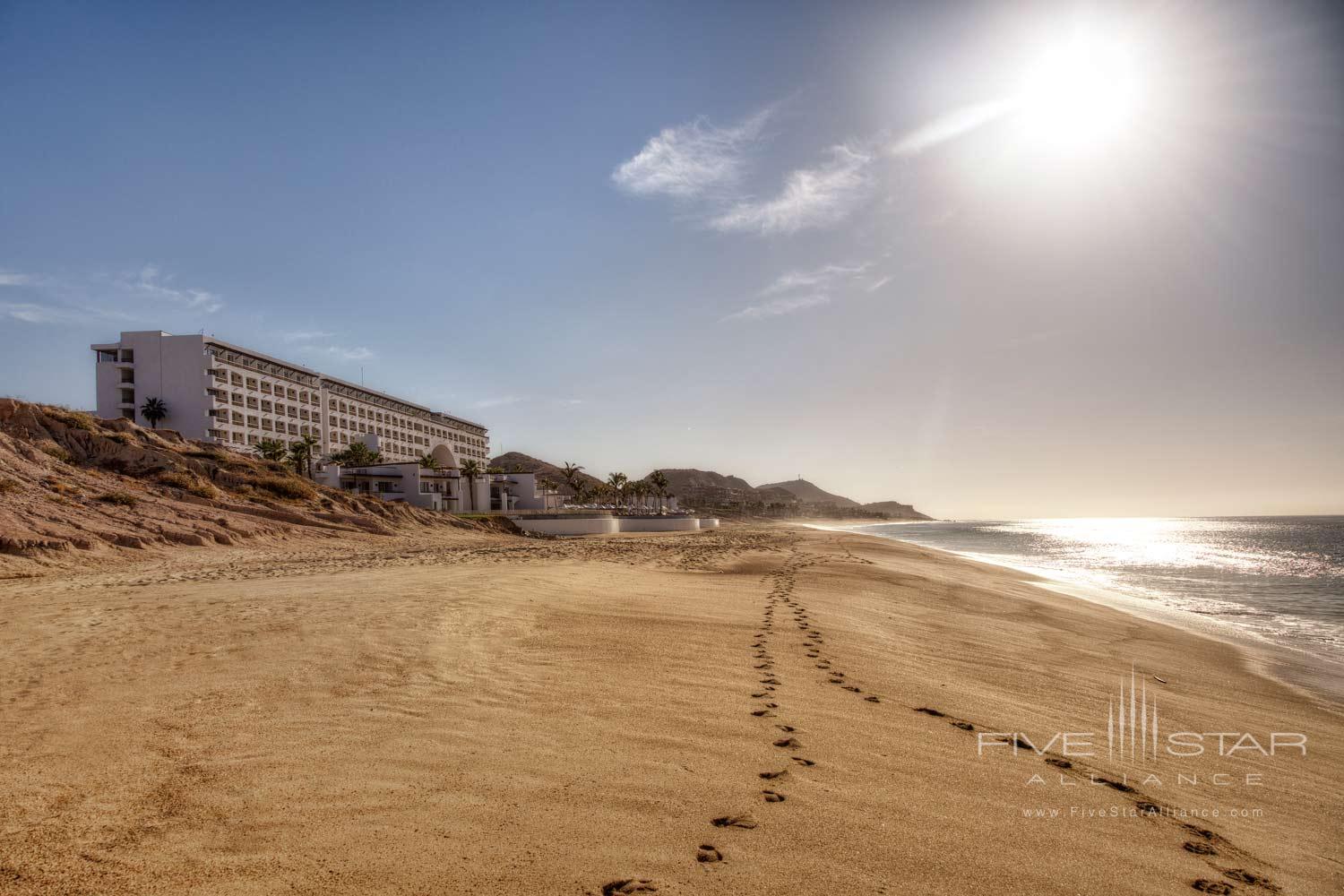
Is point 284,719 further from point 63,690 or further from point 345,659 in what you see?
point 63,690

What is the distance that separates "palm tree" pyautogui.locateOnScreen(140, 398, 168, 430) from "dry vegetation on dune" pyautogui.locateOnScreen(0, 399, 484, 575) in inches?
1177

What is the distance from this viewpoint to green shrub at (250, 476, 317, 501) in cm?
4041

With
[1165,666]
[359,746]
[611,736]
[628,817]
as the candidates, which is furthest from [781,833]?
[1165,666]

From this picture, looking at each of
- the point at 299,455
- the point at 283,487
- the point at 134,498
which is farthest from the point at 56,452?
the point at 299,455

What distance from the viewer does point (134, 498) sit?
2939 centimetres

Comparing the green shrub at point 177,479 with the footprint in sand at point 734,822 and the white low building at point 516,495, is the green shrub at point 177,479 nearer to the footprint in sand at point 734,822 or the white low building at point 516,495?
the white low building at point 516,495

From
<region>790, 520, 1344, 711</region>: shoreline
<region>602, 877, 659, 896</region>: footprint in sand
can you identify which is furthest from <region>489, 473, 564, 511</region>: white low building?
<region>602, 877, 659, 896</region>: footprint in sand

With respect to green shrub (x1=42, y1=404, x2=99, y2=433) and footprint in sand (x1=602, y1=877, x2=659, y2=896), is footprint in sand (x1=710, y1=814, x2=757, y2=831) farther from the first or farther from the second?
green shrub (x1=42, y1=404, x2=99, y2=433)

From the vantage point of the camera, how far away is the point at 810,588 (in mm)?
15898

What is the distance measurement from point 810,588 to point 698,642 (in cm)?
750

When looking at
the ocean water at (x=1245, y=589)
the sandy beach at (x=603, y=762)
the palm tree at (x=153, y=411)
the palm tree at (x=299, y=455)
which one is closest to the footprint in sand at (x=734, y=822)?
the sandy beach at (x=603, y=762)

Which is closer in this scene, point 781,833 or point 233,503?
point 781,833

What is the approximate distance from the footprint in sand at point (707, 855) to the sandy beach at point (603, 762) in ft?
0.07

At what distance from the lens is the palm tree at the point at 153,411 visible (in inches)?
2734
